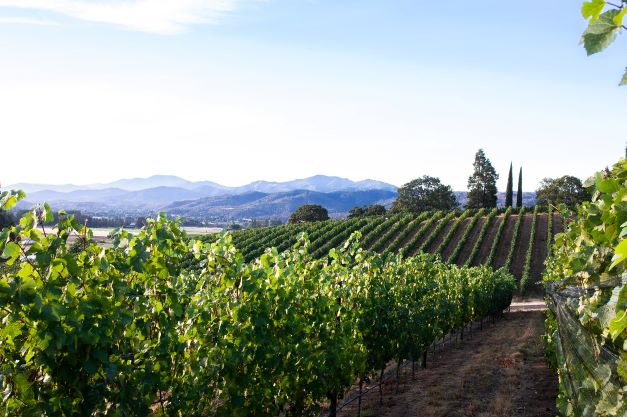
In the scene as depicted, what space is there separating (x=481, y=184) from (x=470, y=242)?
26.2 meters

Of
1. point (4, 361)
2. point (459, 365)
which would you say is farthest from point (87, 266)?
point (459, 365)

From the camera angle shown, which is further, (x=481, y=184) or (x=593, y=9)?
(x=481, y=184)

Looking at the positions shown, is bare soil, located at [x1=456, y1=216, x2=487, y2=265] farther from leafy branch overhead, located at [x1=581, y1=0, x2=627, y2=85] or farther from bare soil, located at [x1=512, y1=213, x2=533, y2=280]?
leafy branch overhead, located at [x1=581, y1=0, x2=627, y2=85]

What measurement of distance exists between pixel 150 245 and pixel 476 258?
39451mm

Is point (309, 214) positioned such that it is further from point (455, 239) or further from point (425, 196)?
point (455, 239)

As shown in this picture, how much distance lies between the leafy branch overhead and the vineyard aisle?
936 centimetres

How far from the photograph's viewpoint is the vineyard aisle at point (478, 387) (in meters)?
10.3

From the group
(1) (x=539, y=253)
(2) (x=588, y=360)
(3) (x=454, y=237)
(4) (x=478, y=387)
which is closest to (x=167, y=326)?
(2) (x=588, y=360)

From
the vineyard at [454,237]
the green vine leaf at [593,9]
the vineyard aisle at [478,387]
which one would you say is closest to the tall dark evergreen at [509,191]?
the vineyard at [454,237]

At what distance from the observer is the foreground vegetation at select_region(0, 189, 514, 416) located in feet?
11.3

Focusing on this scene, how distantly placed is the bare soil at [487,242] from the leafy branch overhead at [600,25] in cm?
3757

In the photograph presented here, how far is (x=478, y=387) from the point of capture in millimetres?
12141

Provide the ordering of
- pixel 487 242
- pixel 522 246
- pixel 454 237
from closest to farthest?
pixel 522 246 → pixel 487 242 → pixel 454 237

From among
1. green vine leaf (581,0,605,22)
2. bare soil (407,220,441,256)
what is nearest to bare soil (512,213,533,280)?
bare soil (407,220,441,256)
